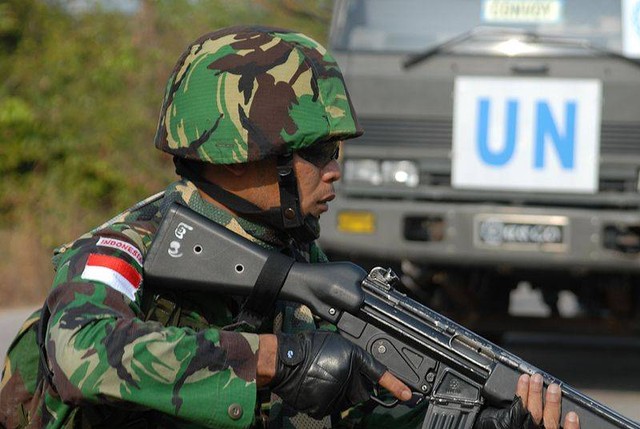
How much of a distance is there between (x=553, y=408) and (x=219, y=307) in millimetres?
744

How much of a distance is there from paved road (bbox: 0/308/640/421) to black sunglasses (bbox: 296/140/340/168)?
12.6 ft

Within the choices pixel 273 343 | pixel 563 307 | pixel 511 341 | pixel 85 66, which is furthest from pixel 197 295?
pixel 85 66

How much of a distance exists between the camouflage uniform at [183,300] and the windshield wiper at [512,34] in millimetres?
4240

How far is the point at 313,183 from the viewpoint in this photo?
306 cm

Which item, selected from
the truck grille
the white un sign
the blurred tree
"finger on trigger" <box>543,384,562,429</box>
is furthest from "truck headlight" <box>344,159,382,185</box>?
the blurred tree

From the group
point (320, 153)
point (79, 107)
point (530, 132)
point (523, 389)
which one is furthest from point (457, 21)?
point (79, 107)

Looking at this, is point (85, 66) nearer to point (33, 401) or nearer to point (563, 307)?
point (563, 307)

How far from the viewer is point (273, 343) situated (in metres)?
2.72

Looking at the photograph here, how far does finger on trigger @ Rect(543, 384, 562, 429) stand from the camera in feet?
9.30

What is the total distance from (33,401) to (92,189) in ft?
38.3

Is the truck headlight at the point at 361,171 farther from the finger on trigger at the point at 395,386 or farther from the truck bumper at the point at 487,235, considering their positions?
the finger on trigger at the point at 395,386

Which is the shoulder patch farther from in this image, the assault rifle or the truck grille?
the truck grille

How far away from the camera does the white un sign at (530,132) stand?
7082 millimetres

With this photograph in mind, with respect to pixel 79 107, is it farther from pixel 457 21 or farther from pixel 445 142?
pixel 445 142
